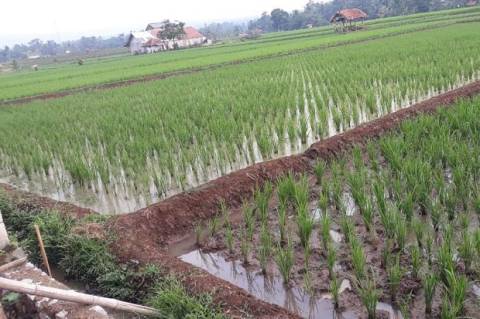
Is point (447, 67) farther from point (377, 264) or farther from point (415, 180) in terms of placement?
point (377, 264)

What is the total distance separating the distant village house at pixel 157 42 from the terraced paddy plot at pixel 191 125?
3522 centimetres

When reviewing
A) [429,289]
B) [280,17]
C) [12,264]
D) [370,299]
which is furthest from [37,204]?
[280,17]

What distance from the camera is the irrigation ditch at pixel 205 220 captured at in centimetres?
299

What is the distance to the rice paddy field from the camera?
9.81 ft

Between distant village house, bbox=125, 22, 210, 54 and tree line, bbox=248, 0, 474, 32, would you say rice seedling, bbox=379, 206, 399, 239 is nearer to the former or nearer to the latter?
distant village house, bbox=125, 22, 210, 54

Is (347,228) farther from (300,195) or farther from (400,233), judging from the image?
(300,195)

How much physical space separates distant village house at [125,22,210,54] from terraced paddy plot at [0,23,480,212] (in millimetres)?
35223

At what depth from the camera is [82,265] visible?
3779 mm

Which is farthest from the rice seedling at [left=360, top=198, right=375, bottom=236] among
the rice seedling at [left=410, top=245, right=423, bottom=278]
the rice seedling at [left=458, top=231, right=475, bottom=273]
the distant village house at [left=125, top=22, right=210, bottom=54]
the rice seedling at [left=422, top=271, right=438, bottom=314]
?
the distant village house at [left=125, top=22, right=210, bottom=54]

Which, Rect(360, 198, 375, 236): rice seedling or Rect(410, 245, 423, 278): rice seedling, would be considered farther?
Rect(360, 198, 375, 236): rice seedling

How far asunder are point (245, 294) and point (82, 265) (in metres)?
1.58

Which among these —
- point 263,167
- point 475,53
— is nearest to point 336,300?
point 263,167

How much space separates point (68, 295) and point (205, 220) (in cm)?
204

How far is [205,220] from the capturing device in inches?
183
